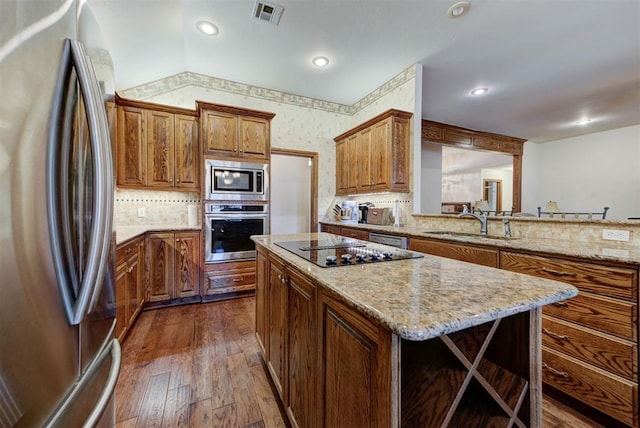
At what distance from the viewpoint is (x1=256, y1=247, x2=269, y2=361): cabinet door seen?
67.9 inches

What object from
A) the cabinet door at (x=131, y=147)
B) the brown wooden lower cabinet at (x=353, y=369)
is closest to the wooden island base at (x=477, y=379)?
the brown wooden lower cabinet at (x=353, y=369)

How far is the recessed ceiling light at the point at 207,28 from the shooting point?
2.57m

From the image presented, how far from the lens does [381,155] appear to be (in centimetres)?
339

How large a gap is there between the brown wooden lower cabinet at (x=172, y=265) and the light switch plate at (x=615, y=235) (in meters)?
3.66

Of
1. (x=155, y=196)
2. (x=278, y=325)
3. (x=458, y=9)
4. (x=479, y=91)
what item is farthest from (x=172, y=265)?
(x=479, y=91)

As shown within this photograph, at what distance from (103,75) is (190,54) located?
270 centimetres

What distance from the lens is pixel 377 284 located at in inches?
34.6

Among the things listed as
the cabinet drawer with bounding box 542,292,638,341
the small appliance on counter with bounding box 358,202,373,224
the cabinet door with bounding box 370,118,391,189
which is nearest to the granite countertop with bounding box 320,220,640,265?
the cabinet drawer with bounding box 542,292,638,341

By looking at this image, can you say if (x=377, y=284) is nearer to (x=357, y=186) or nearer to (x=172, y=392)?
(x=172, y=392)

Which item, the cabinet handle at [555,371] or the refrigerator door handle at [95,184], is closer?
the refrigerator door handle at [95,184]

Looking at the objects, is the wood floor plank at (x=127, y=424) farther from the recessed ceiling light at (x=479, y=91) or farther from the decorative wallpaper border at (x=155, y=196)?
the recessed ceiling light at (x=479, y=91)

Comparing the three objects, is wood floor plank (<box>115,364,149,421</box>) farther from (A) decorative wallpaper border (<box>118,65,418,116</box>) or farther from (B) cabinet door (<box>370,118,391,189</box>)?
(A) decorative wallpaper border (<box>118,65,418,116</box>)

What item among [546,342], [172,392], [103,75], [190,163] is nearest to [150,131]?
[190,163]

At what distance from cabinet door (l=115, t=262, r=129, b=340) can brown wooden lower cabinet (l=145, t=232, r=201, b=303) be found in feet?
2.45
